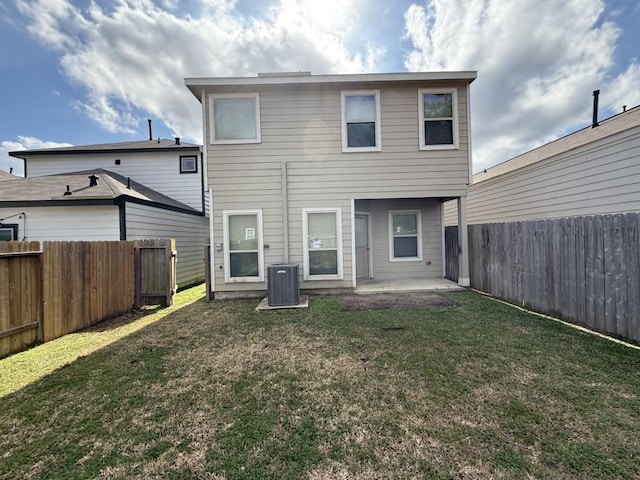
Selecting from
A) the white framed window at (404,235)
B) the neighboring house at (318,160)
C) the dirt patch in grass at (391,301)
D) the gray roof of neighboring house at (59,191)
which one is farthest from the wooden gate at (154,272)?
the white framed window at (404,235)

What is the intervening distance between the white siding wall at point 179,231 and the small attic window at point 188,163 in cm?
218

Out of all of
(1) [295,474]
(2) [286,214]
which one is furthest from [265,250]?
(1) [295,474]

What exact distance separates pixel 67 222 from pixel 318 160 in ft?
22.3

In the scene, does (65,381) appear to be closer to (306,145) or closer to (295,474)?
(295,474)

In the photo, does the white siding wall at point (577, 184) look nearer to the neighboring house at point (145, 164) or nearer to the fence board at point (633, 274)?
the fence board at point (633, 274)

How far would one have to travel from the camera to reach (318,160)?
283 inches

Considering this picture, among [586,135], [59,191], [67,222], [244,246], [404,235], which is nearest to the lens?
[244,246]

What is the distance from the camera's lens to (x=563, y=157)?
274 inches

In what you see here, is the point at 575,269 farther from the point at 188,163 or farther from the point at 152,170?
the point at 152,170

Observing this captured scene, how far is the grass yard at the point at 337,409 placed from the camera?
1837 mm

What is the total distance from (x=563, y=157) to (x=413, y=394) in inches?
301

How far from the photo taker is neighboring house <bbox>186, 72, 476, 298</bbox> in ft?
23.2

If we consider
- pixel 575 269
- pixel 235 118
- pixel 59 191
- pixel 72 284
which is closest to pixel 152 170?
pixel 59 191

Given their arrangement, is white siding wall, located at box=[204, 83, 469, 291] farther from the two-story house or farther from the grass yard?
the grass yard
